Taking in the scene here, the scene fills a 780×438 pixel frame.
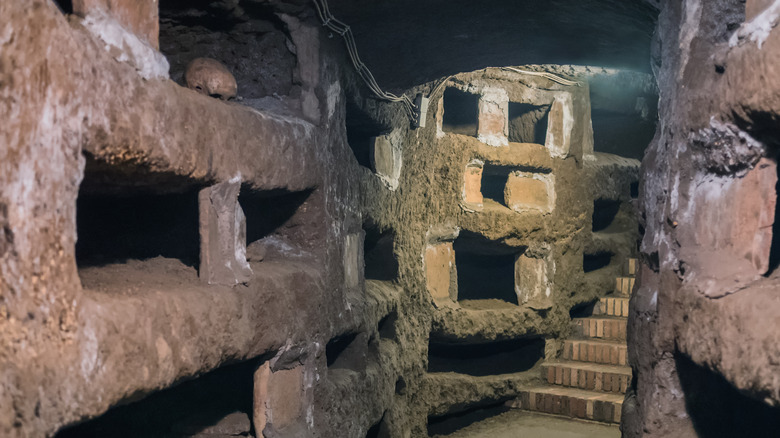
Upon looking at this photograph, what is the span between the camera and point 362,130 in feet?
15.1

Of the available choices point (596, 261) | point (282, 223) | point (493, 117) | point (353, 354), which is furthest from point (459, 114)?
point (282, 223)

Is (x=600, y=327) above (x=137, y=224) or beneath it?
beneath

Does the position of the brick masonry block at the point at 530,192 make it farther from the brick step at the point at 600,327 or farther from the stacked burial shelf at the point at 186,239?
the stacked burial shelf at the point at 186,239

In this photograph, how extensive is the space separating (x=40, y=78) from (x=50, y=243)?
0.38 m

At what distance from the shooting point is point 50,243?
5.36 ft

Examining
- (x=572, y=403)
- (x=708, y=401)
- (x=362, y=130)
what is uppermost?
(x=362, y=130)

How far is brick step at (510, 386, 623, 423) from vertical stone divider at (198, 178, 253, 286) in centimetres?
370

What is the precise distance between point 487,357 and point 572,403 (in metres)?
0.97

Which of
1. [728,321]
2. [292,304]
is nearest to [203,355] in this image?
[292,304]

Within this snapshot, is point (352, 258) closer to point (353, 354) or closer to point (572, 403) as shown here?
point (353, 354)

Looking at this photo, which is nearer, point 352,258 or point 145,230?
point 145,230

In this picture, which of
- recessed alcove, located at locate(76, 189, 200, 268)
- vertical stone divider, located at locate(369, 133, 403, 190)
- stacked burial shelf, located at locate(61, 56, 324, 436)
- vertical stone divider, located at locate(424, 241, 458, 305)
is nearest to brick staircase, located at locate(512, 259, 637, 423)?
vertical stone divider, located at locate(424, 241, 458, 305)

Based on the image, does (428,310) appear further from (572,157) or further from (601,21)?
(601,21)

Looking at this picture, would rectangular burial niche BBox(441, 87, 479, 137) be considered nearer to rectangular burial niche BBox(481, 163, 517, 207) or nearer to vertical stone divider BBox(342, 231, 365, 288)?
rectangular burial niche BBox(481, 163, 517, 207)
